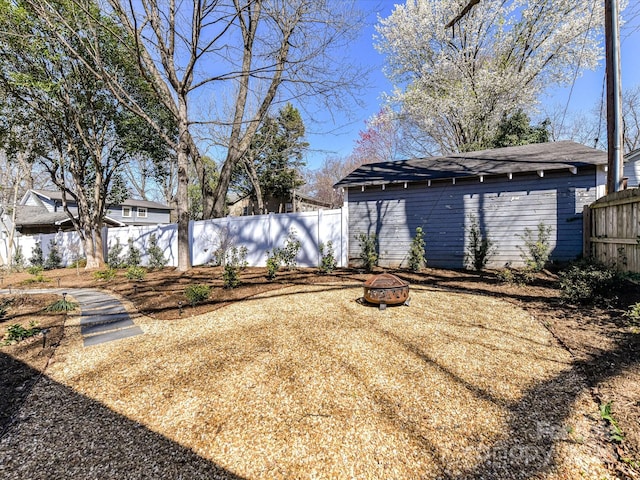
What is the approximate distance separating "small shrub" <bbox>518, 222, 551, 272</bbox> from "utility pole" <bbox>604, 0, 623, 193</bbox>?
1.81 meters

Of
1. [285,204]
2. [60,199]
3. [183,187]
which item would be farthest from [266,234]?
[60,199]

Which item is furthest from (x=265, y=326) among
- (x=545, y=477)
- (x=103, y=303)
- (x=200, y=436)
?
(x=103, y=303)

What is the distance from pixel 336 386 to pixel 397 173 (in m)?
8.50

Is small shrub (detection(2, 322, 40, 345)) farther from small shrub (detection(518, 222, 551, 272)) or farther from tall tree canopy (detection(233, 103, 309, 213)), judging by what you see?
tall tree canopy (detection(233, 103, 309, 213))

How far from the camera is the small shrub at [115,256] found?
1223 cm

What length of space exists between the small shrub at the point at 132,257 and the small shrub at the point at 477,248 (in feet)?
40.0

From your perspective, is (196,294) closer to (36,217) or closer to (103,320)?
(103,320)

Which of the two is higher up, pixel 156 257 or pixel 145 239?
pixel 145 239

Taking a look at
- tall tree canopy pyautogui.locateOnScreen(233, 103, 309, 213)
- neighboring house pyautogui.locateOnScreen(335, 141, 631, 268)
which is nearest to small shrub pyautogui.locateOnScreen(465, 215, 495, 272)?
neighboring house pyautogui.locateOnScreen(335, 141, 631, 268)

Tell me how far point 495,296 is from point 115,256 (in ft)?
45.7

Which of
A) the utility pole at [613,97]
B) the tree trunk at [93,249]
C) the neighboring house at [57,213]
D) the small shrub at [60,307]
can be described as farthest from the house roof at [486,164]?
the neighboring house at [57,213]

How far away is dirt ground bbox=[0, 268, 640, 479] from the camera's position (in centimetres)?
226

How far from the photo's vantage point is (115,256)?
12398 millimetres

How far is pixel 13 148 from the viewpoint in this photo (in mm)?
11008
